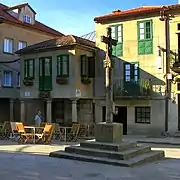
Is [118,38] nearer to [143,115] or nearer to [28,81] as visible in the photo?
[143,115]

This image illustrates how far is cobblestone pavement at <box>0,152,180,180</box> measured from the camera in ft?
29.7

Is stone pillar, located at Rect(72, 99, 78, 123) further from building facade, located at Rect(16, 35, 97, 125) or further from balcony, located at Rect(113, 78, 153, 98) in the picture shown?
balcony, located at Rect(113, 78, 153, 98)

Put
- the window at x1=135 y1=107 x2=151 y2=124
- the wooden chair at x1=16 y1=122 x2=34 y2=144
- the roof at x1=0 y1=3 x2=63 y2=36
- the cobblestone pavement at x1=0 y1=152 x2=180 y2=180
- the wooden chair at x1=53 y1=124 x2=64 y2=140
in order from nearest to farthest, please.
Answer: the cobblestone pavement at x1=0 y1=152 x2=180 y2=180, the wooden chair at x1=16 y1=122 x2=34 y2=144, the wooden chair at x1=53 y1=124 x2=64 y2=140, the window at x1=135 y1=107 x2=151 y2=124, the roof at x1=0 y1=3 x2=63 y2=36

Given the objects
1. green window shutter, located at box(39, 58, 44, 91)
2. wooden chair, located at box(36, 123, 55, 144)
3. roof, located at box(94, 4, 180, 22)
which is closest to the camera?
wooden chair, located at box(36, 123, 55, 144)

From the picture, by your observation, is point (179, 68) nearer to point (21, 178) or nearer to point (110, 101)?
point (110, 101)

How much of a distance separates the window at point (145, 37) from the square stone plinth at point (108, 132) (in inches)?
414

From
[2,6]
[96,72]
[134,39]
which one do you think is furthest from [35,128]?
[2,6]

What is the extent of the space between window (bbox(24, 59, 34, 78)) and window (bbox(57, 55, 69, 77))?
2456mm

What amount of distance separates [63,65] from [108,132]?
37.4 feet

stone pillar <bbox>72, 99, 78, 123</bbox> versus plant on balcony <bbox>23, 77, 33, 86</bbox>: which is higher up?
plant on balcony <bbox>23, 77, 33, 86</bbox>

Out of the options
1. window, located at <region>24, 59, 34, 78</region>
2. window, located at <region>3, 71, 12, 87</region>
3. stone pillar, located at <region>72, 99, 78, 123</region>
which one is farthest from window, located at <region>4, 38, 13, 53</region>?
stone pillar, located at <region>72, 99, 78, 123</region>

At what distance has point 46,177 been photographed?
29.5 feet

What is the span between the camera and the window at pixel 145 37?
22203mm

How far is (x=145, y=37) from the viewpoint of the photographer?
2242 centimetres
